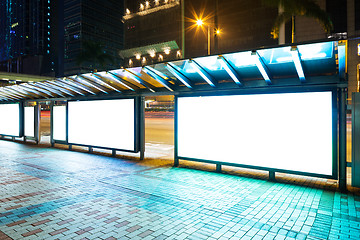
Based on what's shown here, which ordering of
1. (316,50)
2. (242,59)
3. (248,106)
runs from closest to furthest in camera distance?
(316,50)
(242,59)
(248,106)

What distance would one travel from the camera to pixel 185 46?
77.9 meters

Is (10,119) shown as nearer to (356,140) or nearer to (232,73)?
(232,73)

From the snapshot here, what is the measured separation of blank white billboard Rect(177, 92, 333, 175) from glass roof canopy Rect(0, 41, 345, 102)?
471mm

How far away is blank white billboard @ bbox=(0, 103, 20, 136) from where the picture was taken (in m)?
16.0

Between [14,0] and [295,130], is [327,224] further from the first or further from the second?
[14,0]

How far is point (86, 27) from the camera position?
10744 centimetres

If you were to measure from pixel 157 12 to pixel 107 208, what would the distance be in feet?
279

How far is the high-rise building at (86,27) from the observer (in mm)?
106812

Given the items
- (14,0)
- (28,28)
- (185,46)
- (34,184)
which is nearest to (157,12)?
(185,46)

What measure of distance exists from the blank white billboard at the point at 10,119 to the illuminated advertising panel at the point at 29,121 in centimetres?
79

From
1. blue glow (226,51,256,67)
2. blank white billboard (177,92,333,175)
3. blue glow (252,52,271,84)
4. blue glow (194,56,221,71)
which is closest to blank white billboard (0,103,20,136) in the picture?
blank white billboard (177,92,333,175)

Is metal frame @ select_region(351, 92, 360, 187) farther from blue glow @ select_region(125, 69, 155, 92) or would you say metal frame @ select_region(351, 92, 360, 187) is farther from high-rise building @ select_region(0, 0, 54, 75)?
high-rise building @ select_region(0, 0, 54, 75)

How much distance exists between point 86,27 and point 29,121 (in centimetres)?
10525

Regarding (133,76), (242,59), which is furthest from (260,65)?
(133,76)
